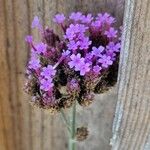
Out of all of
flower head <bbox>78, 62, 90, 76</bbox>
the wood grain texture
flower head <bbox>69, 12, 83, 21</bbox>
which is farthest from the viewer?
flower head <bbox>69, 12, 83, 21</bbox>

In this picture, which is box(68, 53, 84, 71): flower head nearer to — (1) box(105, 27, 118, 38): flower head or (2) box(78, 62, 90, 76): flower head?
(2) box(78, 62, 90, 76): flower head

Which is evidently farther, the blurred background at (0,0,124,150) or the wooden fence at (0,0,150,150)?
the blurred background at (0,0,124,150)

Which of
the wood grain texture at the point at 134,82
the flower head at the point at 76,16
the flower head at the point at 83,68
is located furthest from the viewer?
the flower head at the point at 76,16

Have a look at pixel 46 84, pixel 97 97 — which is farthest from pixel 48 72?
pixel 97 97

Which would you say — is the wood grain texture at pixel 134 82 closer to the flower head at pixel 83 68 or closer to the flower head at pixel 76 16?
the flower head at pixel 83 68

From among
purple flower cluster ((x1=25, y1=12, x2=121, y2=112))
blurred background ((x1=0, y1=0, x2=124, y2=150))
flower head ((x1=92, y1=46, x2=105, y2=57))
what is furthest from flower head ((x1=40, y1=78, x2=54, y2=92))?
blurred background ((x1=0, y1=0, x2=124, y2=150))

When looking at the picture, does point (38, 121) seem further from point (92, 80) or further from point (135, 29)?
point (135, 29)

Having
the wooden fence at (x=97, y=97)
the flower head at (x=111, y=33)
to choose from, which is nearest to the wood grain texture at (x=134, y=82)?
the wooden fence at (x=97, y=97)

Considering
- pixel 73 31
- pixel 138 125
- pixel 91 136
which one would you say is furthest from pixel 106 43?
pixel 91 136
